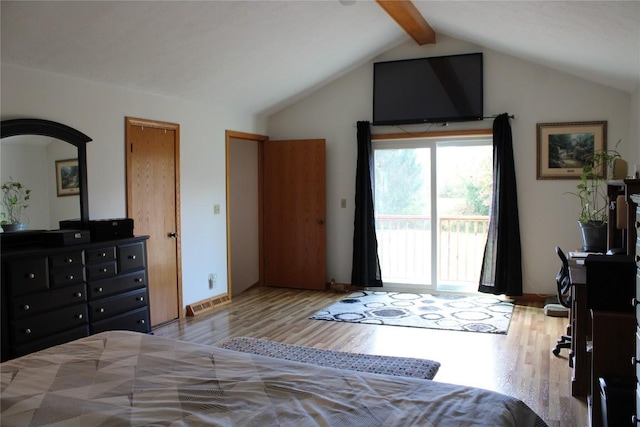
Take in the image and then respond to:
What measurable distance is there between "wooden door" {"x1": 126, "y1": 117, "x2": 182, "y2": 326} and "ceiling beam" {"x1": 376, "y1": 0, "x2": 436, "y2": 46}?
2.40 m

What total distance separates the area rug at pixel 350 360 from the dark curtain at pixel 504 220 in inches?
112

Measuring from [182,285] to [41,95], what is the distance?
2.30 metres

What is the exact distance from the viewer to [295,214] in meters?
6.75

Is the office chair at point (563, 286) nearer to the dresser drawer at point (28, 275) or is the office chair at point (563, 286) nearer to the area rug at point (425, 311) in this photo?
the area rug at point (425, 311)

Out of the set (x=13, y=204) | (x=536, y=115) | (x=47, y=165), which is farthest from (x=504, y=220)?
(x=13, y=204)

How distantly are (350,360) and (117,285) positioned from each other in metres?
2.02

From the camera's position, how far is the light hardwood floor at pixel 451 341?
3334mm

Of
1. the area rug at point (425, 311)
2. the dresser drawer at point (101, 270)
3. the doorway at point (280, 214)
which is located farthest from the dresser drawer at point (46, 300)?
the doorway at point (280, 214)

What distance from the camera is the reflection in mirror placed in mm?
3654

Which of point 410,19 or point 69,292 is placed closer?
point 69,292

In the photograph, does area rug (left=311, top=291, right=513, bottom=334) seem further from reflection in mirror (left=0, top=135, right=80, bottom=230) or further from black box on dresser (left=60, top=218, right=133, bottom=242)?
reflection in mirror (left=0, top=135, right=80, bottom=230)

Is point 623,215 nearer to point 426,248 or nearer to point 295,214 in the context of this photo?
point 426,248

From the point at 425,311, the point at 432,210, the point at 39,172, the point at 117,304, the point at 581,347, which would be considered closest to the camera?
the point at 581,347

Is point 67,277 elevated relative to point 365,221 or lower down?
lower down
